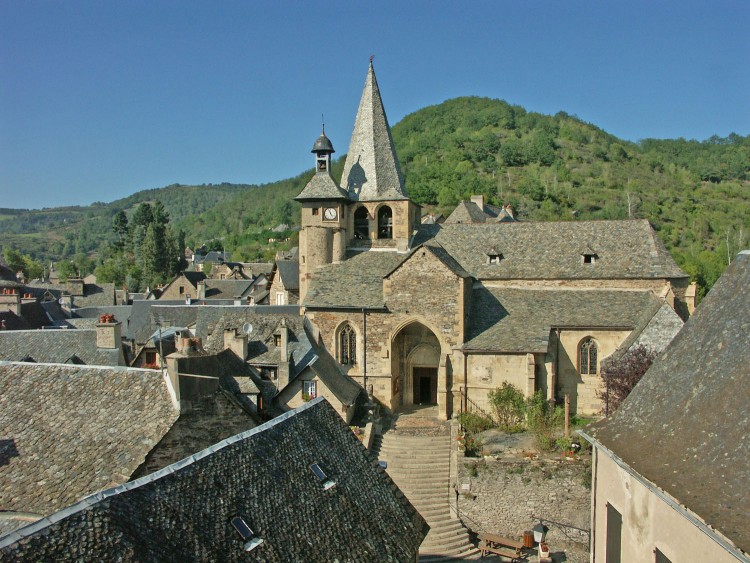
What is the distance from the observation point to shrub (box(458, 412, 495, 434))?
101 ft

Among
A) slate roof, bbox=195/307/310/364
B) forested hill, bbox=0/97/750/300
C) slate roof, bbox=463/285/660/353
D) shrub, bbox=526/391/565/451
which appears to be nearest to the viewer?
shrub, bbox=526/391/565/451

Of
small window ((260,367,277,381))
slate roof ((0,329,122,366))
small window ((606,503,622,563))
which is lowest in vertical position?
small window ((606,503,622,563))

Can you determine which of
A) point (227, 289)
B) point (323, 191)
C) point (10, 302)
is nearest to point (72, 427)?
point (323, 191)

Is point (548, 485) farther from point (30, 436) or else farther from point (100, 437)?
point (30, 436)

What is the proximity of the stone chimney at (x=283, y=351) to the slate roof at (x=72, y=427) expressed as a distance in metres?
12.1

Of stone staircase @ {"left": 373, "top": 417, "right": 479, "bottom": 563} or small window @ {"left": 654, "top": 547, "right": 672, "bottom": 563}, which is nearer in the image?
small window @ {"left": 654, "top": 547, "right": 672, "bottom": 563}

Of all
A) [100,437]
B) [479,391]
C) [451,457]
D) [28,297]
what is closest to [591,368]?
[479,391]

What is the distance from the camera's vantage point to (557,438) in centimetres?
2728

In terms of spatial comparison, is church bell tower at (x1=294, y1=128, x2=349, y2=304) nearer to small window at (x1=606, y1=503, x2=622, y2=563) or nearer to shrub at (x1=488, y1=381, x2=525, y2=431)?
shrub at (x1=488, y1=381, x2=525, y2=431)

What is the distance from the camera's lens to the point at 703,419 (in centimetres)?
1142

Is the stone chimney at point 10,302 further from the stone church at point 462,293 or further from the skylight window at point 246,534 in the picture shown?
the skylight window at point 246,534

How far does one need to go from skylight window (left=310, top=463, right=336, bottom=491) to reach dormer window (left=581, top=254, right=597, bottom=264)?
26730mm

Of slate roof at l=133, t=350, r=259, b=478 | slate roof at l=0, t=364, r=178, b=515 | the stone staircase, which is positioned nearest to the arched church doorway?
the stone staircase

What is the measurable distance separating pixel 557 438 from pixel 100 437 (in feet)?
62.2
